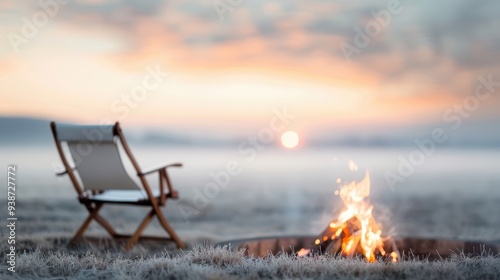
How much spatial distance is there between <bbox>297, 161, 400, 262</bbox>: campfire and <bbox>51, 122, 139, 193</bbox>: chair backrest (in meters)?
1.54

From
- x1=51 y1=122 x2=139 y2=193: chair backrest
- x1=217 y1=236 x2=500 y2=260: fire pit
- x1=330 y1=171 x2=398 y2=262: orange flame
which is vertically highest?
x1=51 y1=122 x2=139 y2=193: chair backrest

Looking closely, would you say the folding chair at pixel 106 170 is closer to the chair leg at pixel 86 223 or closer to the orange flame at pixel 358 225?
the chair leg at pixel 86 223

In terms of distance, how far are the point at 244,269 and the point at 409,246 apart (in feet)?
5.47

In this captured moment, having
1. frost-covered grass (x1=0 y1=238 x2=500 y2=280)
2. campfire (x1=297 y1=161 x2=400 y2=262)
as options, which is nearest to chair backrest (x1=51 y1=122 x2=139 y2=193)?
frost-covered grass (x1=0 y1=238 x2=500 y2=280)

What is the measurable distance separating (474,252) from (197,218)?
548 cm

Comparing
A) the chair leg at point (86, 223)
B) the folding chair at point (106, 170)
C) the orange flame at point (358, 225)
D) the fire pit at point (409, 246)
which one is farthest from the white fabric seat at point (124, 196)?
the orange flame at point (358, 225)

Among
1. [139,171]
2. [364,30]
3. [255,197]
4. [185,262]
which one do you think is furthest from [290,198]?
[185,262]

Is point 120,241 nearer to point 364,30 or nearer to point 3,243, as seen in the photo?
point 3,243

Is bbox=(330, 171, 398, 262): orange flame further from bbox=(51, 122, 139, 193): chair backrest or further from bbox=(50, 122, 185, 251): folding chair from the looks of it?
bbox=(51, 122, 139, 193): chair backrest

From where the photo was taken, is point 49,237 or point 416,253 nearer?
point 416,253

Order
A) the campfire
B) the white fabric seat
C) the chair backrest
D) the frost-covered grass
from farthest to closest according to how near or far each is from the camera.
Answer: the white fabric seat, the chair backrest, the campfire, the frost-covered grass

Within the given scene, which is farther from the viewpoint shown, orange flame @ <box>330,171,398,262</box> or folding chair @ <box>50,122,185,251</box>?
folding chair @ <box>50,122,185,251</box>

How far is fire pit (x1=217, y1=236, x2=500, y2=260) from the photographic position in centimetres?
441

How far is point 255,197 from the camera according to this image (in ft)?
43.8
